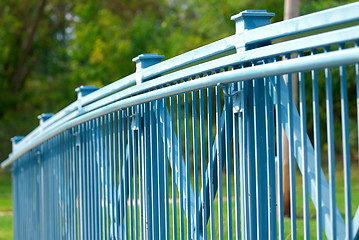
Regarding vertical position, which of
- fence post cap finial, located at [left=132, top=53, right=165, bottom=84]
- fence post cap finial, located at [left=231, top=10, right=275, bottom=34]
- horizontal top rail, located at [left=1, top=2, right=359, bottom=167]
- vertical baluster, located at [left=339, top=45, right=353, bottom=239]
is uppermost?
fence post cap finial, located at [left=132, top=53, right=165, bottom=84]

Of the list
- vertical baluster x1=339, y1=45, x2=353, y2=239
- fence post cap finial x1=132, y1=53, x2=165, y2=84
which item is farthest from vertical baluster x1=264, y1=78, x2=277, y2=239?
fence post cap finial x1=132, y1=53, x2=165, y2=84

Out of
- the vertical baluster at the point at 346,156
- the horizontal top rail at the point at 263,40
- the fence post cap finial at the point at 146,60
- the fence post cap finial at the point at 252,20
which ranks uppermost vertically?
the fence post cap finial at the point at 146,60

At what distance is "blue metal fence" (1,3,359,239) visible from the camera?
6.56 feet

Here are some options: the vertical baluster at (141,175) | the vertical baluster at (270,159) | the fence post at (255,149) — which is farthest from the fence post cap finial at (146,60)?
the vertical baluster at (270,159)

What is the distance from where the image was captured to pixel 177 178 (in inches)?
127

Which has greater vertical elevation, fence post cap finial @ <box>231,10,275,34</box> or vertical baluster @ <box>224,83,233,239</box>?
fence post cap finial @ <box>231,10,275,34</box>

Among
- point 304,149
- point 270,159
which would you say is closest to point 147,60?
point 270,159

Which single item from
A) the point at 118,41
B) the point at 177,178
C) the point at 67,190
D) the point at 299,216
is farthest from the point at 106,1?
the point at 177,178

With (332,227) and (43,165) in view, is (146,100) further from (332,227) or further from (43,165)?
(43,165)

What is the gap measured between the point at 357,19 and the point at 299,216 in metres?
7.52

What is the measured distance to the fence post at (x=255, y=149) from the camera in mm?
2416

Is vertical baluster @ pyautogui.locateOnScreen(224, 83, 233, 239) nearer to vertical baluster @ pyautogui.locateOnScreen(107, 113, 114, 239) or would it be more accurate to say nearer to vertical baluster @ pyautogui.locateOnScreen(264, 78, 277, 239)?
vertical baluster @ pyautogui.locateOnScreen(264, 78, 277, 239)

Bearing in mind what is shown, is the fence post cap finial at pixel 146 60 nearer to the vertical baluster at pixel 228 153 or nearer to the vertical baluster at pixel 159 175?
the vertical baluster at pixel 159 175

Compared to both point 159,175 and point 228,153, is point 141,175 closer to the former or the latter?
point 159,175
